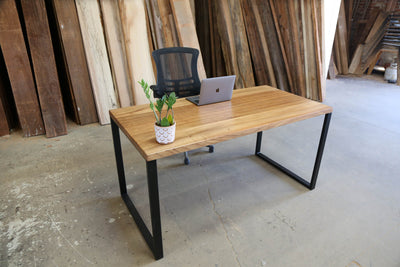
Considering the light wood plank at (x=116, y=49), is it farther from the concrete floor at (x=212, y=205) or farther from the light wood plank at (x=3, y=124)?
the light wood plank at (x=3, y=124)

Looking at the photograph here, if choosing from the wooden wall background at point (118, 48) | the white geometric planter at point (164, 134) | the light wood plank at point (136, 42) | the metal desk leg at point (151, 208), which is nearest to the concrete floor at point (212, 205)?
the metal desk leg at point (151, 208)

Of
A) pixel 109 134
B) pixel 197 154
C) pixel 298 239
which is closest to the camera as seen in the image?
pixel 298 239

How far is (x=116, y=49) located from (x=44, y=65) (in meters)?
0.81

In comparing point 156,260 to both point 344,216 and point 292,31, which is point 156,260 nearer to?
point 344,216

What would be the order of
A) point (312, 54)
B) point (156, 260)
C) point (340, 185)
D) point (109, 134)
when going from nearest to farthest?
point (156, 260) → point (340, 185) → point (109, 134) → point (312, 54)

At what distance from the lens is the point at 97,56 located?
3191 mm

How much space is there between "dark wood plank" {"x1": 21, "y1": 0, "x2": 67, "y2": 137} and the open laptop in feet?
6.00

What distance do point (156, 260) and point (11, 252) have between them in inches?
33.8

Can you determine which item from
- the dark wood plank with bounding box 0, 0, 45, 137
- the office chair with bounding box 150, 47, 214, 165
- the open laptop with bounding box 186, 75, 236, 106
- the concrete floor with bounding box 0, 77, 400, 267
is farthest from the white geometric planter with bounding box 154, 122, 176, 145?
the dark wood plank with bounding box 0, 0, 45, 137

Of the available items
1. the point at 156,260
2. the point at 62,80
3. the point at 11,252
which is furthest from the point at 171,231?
the point at 62,80

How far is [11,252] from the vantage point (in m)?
1.59

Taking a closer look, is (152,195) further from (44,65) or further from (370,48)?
(370,48)

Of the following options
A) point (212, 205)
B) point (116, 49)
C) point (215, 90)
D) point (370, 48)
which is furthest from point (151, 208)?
point (370, 48)

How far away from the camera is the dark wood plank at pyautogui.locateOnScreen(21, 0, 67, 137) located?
2.75 metres
